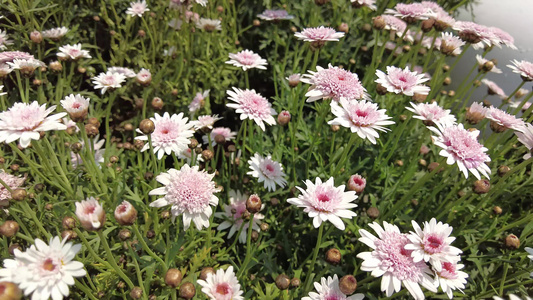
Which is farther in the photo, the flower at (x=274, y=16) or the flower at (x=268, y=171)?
the flower at (x=274, y=16)

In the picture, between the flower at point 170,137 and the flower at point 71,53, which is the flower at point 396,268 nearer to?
A: the flower at point 170,137

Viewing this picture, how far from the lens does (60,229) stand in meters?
1.82

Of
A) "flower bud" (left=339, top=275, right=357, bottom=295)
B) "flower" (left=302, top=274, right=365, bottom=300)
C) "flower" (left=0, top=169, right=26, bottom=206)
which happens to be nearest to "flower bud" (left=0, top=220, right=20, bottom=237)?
"flower" (left=0, top=169, right=26, bottom=206)

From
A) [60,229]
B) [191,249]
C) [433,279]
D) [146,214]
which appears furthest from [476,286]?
[60,229]

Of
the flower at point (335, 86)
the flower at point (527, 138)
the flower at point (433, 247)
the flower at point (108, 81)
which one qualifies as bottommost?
the flower at point (108, 81)

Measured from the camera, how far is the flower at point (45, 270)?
1104mm

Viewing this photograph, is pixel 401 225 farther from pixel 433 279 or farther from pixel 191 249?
pixel 191 249

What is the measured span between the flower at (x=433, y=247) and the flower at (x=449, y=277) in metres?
0.06

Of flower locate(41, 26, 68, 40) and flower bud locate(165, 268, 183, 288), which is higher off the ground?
flower locate(41, 26, 68, 40)

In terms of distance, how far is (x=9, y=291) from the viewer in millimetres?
1021

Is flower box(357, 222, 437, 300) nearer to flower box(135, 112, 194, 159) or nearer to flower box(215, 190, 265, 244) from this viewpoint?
flower box(215, 190, 265, 244)

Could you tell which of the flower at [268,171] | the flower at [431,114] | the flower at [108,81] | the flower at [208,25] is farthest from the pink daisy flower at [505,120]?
the flower at [108,81]

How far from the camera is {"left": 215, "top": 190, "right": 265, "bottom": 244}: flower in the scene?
2.04 metres

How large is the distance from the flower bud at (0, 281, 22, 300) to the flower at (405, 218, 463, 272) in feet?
4.39
